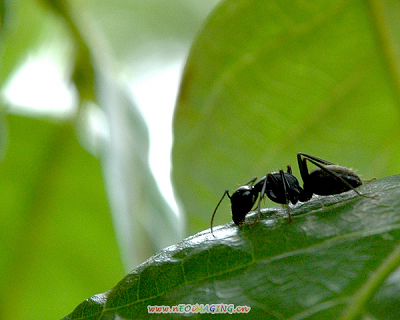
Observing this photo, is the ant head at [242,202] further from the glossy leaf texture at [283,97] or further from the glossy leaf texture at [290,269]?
the glossy leaf texture at [290,269]

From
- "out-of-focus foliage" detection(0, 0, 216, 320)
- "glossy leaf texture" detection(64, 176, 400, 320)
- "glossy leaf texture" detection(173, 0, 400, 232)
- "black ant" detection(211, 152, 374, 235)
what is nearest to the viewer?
"glossy leaf texture" detection(64, 176, 400, 320)

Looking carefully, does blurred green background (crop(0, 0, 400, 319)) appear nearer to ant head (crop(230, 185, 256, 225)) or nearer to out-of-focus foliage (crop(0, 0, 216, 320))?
out-of-focus foliage (crop(0, 0, 216, 320))

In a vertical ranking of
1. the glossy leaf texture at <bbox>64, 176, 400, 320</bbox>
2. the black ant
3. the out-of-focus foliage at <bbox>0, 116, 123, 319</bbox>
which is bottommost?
the glossy leaf texture at <bbox>64, 176, 400, 320</bbox>

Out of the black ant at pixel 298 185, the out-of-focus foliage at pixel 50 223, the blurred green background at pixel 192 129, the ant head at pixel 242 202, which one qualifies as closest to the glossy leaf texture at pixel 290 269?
the black ant at pixel 298 185

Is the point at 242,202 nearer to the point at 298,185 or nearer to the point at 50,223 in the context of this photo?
the point at 298,185

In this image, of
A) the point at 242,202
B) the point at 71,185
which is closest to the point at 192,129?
the point at 242,202

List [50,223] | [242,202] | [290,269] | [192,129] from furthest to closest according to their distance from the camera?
1. [50,223]
2. [192,129]
3. [242,202]
4. [290,269]

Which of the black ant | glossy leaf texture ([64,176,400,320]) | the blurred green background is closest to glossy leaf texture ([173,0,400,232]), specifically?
the blurred green background
